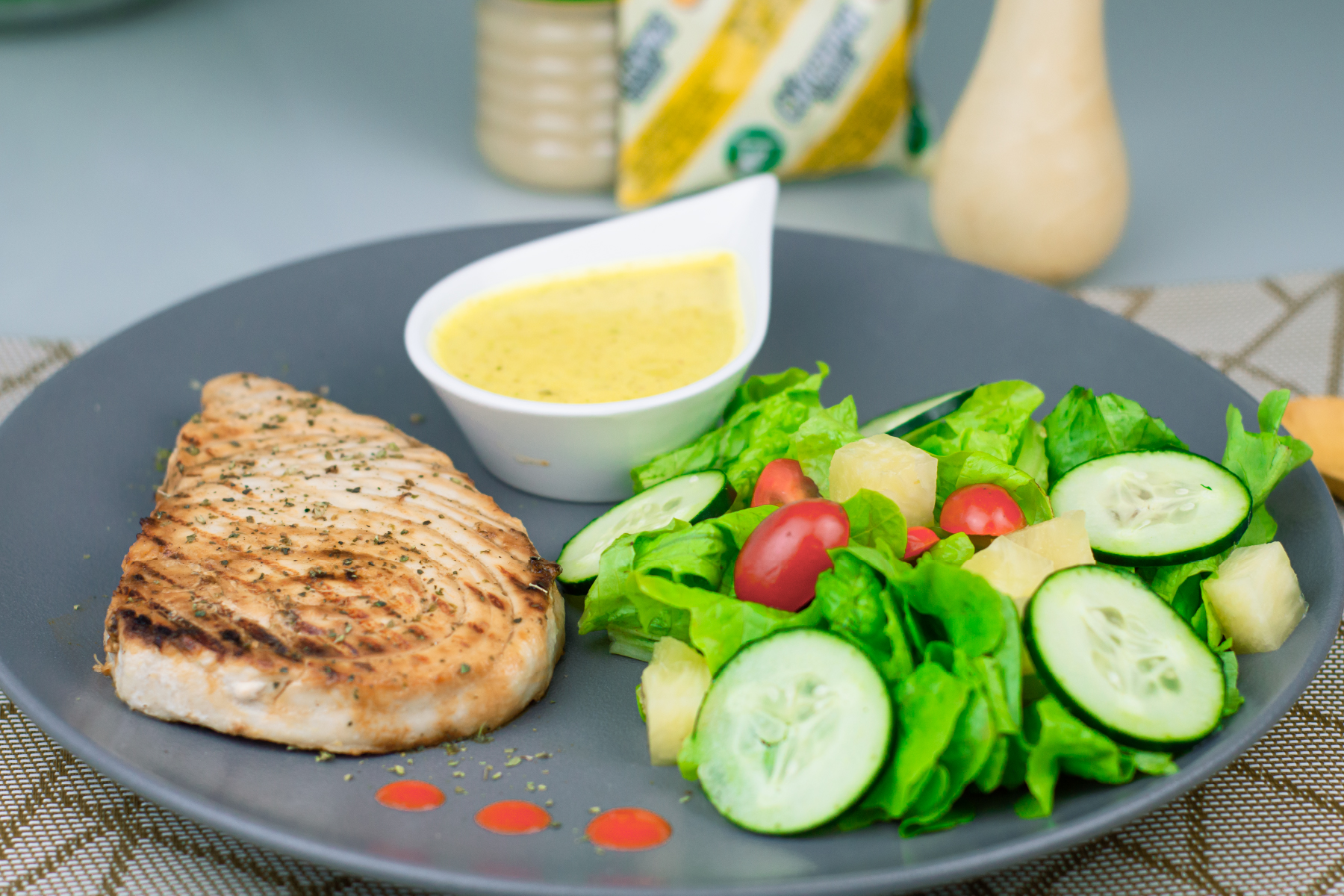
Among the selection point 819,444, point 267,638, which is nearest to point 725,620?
point 819,444

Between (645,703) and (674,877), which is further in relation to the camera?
(645,703)

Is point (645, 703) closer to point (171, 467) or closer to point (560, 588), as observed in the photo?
point (560, 588)

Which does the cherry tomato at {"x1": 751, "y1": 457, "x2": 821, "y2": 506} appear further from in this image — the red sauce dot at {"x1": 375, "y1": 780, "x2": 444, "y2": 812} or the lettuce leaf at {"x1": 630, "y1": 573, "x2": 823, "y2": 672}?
the red sauce dot at {"x1": 375, "y1": 780, "x2": 444, "y2": 812}

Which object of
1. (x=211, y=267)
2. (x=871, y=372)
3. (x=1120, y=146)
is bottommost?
(x=211, y=267)

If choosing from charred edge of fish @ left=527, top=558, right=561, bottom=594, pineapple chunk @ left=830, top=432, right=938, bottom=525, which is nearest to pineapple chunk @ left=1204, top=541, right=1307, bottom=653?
pineapple chunk @ left=830, top=432, right=938, bottom=525

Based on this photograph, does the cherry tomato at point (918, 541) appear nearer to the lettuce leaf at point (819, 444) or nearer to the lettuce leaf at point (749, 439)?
the lettuce leaf at point (819, 444)

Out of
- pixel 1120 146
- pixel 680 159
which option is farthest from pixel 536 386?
pixel 1120 146

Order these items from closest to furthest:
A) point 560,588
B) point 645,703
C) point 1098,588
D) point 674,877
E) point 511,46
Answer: point 674,877
point 1098,588
point 645,703
point 560,588
point 511,46
